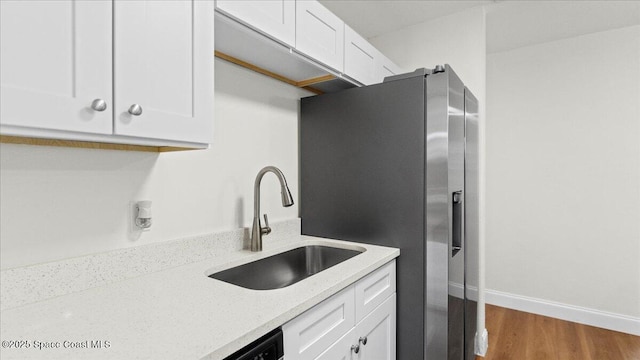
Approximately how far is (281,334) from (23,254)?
77 centimetres

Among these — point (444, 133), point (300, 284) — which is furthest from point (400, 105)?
point (300, 284)

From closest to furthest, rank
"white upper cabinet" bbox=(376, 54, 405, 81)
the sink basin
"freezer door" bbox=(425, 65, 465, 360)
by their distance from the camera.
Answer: the sink basin
"freezer door" bbox=(425, 65, 465, 360)
"white upper cabinet" bbox=(376, 54, 405, 81)

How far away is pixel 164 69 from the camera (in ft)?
3.05

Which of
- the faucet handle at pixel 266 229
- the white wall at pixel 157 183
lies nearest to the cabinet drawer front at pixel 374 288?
the faucet handle at pixel 266 229

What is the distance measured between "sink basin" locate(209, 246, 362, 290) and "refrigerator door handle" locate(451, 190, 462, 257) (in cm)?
52

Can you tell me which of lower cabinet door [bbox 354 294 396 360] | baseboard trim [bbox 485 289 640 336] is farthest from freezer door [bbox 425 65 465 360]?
baseboard trim [bbox 485 289 640 336]

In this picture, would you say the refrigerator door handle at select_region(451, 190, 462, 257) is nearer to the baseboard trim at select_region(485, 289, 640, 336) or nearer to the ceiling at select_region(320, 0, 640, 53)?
the ceiling at select_region(320, 0, 640, 53)

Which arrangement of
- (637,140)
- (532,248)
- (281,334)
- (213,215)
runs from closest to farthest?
(281,334)
(213,215)
(637,140)
(532,248)

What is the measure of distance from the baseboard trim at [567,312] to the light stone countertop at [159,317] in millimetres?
2756

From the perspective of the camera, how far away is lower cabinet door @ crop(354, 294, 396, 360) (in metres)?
1.32

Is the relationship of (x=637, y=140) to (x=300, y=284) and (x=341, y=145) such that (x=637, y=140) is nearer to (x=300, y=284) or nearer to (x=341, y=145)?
(x=341, y=145)

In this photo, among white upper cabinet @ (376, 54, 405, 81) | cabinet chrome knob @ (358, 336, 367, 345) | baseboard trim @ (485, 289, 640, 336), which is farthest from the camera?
baseboard trim @ (485, 289, 640, 336)

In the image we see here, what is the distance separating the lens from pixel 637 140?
269 cm

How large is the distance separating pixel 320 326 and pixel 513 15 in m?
2.72
